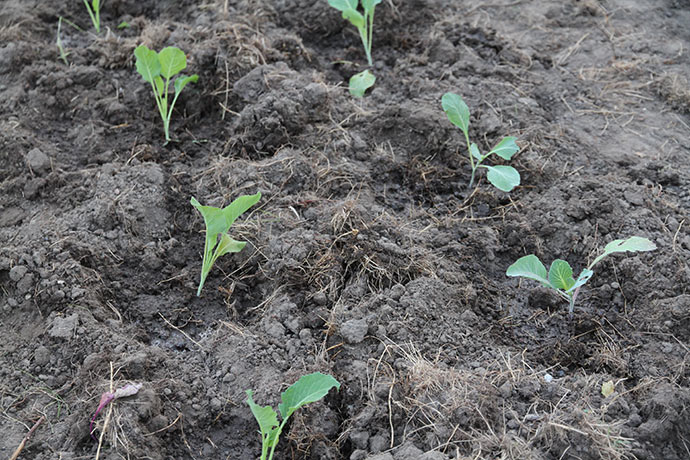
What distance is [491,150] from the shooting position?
8.89 ft

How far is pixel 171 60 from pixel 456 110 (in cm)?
120

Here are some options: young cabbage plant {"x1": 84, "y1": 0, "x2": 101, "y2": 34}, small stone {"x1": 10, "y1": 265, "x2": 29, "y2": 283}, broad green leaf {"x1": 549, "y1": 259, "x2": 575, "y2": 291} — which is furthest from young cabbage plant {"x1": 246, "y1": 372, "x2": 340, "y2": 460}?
young cabbage plant {"x1": 84, "y1": 0, "x2": 101, "y2": 34}

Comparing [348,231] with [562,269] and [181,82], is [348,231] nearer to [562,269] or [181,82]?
[562,269]

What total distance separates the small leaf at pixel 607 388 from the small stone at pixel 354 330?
2.44ft

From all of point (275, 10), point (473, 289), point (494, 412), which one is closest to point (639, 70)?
point (473, 289)

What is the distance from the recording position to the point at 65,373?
219 cm

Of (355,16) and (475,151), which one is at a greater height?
(355,16)

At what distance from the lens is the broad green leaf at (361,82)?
318cm

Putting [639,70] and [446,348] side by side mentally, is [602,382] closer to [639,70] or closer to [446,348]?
[446,348]

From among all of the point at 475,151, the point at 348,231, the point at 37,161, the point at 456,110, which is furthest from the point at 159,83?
the point at 475,151

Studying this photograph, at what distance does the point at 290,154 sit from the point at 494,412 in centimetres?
135

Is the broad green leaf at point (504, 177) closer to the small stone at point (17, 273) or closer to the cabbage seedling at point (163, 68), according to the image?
the cabbage seedling at point (163, 68)

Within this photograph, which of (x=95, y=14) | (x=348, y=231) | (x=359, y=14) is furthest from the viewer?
(x=95, y=14)

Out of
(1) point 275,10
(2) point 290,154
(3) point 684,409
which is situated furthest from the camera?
(1) point 275,10
